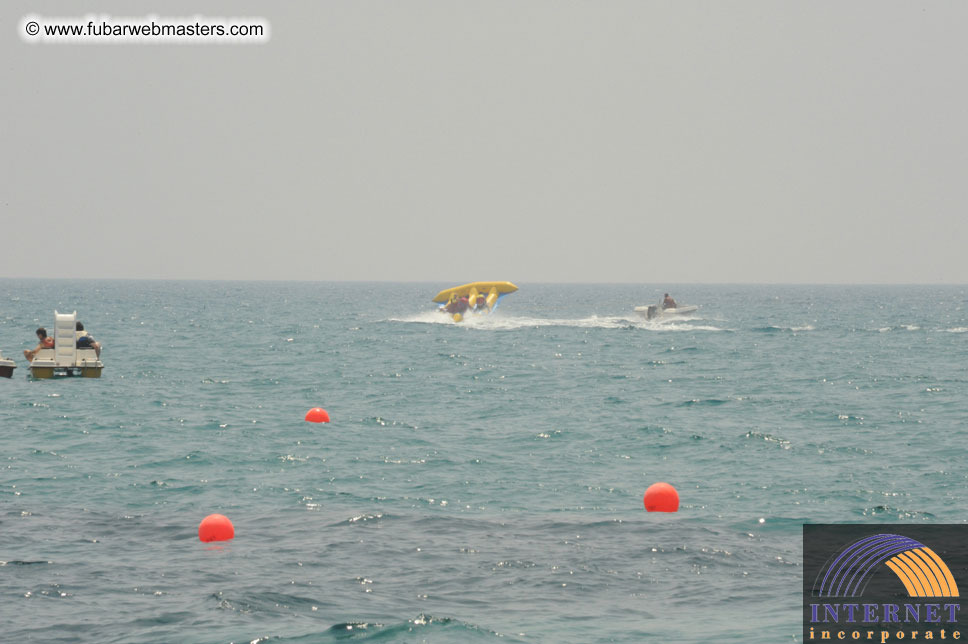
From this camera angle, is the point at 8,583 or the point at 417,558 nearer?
the point at 8,583

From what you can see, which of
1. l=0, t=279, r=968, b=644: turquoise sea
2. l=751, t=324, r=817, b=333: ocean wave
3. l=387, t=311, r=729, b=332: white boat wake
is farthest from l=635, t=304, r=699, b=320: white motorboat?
l=0, t=279, r=968, b=644: turquoise sea

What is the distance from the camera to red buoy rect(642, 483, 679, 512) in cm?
1856

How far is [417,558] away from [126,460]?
34.8 ft

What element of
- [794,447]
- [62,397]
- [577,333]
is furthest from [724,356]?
[62,397]

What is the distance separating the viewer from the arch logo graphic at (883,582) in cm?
1223

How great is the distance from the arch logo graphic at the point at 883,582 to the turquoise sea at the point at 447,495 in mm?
404

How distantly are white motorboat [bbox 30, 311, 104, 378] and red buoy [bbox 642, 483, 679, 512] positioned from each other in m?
21.3

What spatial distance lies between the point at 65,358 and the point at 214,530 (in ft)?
65.6

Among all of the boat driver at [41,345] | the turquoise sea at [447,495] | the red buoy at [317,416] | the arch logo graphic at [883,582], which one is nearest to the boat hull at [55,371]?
the boat driver at [41,345]

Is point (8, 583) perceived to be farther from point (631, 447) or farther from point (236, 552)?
point (631, 447)

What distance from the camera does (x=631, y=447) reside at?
25.5 m

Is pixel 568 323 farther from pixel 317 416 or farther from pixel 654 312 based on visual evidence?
pixel 317 416

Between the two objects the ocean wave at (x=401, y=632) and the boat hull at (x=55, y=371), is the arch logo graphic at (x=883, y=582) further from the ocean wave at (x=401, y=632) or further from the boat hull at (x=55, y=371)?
the boat hull at (x=55, y=371)

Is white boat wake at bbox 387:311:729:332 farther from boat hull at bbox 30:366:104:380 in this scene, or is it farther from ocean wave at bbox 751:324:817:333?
boat hull at bbox 30:366:104:380
